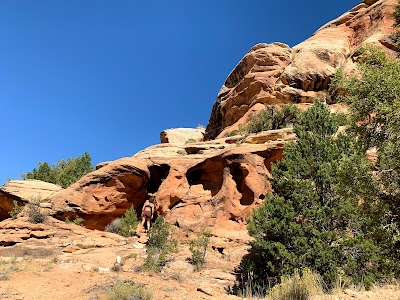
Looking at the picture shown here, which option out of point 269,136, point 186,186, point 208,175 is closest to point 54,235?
point 186,186

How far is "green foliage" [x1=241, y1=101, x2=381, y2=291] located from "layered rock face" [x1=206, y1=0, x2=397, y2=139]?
21920mm

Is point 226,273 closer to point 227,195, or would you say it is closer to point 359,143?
point 227,195

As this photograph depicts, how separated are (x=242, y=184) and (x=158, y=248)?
5.77 metres

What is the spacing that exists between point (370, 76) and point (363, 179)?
2.32 m

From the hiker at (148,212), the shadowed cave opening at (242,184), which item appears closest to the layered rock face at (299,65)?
the shadowed cave opening at (242,184)

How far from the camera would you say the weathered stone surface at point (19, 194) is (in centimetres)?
2092

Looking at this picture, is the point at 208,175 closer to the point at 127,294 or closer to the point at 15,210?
the point at 127,294

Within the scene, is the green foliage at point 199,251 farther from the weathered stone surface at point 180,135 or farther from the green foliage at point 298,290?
the weathered stone surface at point 180,135

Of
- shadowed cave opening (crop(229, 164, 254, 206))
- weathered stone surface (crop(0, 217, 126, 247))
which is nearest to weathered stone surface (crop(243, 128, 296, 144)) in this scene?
shadowed cave opening (crop(229, 164, 254, 206))

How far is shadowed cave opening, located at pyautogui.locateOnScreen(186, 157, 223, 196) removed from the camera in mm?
19094

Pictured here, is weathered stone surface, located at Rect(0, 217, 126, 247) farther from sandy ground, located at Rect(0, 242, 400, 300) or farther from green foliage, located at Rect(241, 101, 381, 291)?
green foliage, located at Rect(241, 101, 381, 291)

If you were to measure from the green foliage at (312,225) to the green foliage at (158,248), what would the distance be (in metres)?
3.11

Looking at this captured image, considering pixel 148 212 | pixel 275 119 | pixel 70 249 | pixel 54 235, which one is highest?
pixel 275 119

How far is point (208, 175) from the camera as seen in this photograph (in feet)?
65.0
